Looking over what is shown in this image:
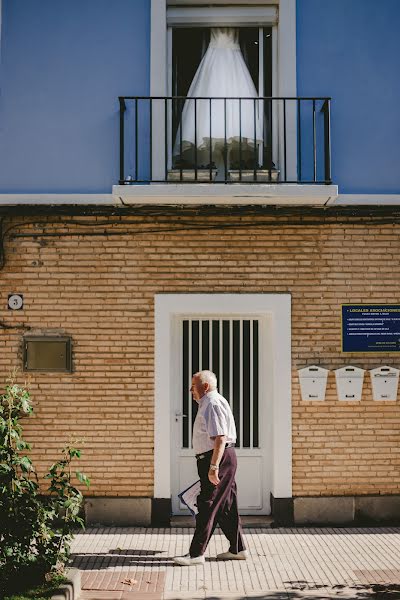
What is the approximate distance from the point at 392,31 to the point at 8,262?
5243 millimetres

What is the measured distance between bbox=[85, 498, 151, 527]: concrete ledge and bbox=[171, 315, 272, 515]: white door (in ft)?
2.08

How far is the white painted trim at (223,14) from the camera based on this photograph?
333 inches

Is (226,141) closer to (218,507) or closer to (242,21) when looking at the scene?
(242,21)

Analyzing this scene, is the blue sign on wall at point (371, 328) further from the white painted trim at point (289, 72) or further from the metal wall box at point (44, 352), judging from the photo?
the metal wall box at point (44, 352)

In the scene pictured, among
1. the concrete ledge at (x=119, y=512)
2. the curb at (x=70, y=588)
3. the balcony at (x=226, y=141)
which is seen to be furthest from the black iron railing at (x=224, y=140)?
the curb at (x=70, y=588)

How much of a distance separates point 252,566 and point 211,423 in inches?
56.2

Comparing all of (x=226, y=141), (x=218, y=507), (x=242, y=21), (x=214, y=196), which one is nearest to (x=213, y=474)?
(x=218, y=507)

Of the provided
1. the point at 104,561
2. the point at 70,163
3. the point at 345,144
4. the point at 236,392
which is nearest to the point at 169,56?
the point at 70,163

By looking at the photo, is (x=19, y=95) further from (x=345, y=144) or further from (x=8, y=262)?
(x=345, y=144)

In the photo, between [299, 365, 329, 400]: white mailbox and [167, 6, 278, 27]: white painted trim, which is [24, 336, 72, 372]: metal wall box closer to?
[299, 365, 329, 400]: white mailbox

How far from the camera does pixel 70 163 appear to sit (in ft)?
26.9

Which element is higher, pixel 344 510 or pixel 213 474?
pixel 213 474

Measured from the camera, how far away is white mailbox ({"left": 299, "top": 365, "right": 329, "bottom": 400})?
8031 millimetres

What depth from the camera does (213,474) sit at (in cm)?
651
